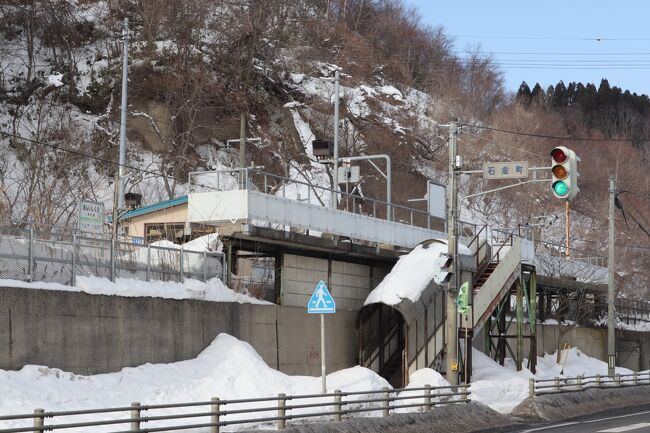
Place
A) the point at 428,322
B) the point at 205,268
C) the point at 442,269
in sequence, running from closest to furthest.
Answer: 1. the point at 442,269
2. the point at 205,268
3. the point at 428,322

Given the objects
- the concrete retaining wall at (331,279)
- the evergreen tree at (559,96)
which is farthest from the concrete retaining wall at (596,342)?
the evergreen tree at (559,96)

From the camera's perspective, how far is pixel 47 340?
786 inches

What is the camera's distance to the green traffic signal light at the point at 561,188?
54.6 ft

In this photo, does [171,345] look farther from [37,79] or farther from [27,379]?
[37,79]

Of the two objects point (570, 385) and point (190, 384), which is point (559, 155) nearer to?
point (190, 384)

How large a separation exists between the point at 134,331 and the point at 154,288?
1806mm

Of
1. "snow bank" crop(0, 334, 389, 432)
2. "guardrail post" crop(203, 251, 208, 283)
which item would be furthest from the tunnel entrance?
"guardrail post" crop(203, 251, 208, 283)

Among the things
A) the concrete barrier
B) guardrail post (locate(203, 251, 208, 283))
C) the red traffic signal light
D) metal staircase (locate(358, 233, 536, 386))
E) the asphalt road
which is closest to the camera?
the red traffic signal light

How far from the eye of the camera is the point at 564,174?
16719mm

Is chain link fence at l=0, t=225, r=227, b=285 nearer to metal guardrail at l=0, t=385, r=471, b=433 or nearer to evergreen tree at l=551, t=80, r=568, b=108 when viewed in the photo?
metal guardrail at l=0, t=385, r=471, b=433

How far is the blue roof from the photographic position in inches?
1421

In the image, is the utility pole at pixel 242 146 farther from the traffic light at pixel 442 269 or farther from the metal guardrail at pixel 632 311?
the metal guardrail at pixel 632 311

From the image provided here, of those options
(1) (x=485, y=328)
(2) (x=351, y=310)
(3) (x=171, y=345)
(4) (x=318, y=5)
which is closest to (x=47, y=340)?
(3) (x=171, y=345)

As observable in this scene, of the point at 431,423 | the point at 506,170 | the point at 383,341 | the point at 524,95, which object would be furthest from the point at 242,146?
the point at 524,95
